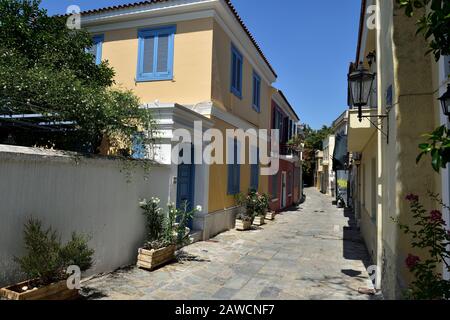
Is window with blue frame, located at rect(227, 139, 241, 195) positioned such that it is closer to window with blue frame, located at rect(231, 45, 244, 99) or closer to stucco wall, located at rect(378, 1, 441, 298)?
window with blue frame, located at rect(231, 45, 244, 99)

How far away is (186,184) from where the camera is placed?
10.2m

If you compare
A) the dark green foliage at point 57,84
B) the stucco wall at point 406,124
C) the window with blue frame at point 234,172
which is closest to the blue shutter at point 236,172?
the window with blue frame at point 234,172

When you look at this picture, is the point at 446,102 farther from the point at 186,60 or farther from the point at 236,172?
the point at 236,172

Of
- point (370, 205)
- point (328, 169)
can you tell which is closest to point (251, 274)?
point (370, 205)

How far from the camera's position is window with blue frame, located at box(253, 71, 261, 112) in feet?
49.9

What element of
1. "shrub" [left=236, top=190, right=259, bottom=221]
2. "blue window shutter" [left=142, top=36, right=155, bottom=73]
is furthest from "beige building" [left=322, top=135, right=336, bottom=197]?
"blue window shutter" [left=142, top=36, right=155, bottom=73]

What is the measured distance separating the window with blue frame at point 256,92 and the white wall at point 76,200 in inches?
315

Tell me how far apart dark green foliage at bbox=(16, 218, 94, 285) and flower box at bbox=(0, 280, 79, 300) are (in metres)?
0.12

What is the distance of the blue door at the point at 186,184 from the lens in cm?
975

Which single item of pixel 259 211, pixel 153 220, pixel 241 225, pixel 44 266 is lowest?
pixel 241 225

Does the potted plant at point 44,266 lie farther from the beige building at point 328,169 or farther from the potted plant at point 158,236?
the beige building at point 328,169

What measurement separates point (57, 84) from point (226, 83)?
625cm
